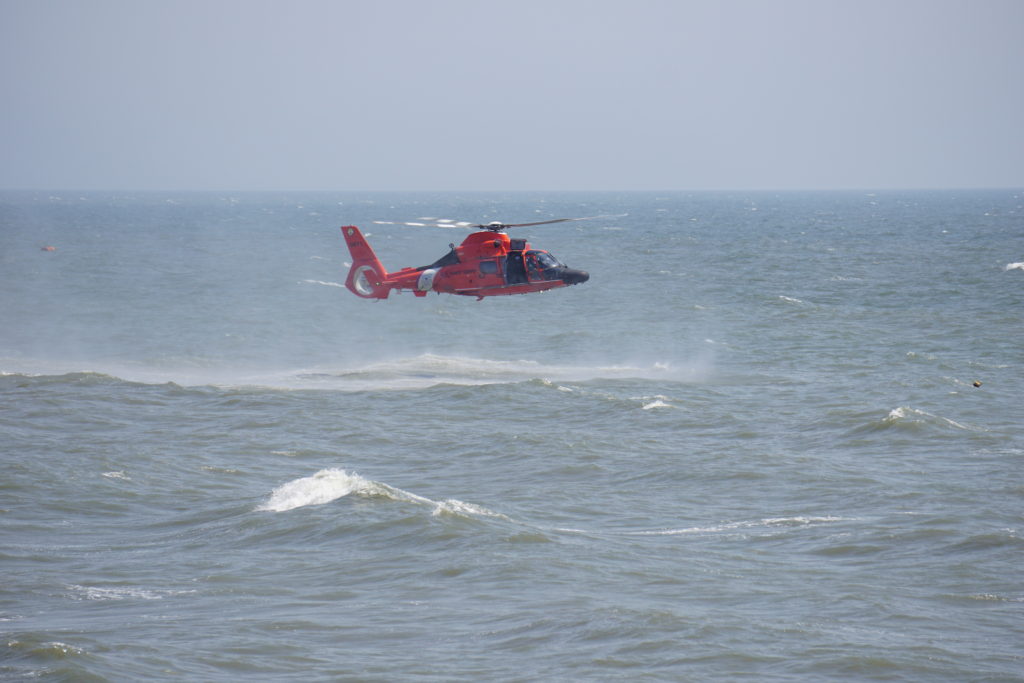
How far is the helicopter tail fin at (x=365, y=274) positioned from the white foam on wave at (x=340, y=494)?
748 cm

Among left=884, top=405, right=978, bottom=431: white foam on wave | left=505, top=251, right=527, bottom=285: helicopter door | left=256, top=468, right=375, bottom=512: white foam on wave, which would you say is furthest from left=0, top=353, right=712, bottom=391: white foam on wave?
left=256, top=468, right=375, bottom=512: white foam on wave

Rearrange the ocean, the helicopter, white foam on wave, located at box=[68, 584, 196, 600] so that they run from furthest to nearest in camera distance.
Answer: the helicopter < white foam on wave, located at box=[68, 584, 196, 600] < the ocean

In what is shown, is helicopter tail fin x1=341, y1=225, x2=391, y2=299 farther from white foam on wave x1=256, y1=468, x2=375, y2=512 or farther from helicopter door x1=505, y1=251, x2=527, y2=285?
white foam on wave x1=256, y1=468, x2=375, y2=512

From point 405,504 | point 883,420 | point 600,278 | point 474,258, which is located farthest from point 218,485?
point 600,278

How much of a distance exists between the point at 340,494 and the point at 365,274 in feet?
32.3

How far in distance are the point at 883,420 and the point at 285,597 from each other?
2761 centimetres

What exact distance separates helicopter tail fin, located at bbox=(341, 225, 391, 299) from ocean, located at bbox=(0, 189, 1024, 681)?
6.11 meters

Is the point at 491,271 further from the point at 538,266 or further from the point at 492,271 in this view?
the point at 538,266

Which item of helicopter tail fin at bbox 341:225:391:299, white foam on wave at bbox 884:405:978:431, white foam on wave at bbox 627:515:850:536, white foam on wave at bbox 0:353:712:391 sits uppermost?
helicopter tail fin at bbox 341:225:391:299

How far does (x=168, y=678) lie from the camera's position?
930 inches

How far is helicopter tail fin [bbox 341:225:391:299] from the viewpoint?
43219 mm

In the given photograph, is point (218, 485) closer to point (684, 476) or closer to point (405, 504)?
point (405, 504)

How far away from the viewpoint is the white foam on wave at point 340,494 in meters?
34.9

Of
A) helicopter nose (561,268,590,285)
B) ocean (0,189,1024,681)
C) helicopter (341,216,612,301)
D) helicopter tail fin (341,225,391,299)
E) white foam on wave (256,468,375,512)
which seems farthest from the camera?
helicopter tail fin (341,225,391,299)
